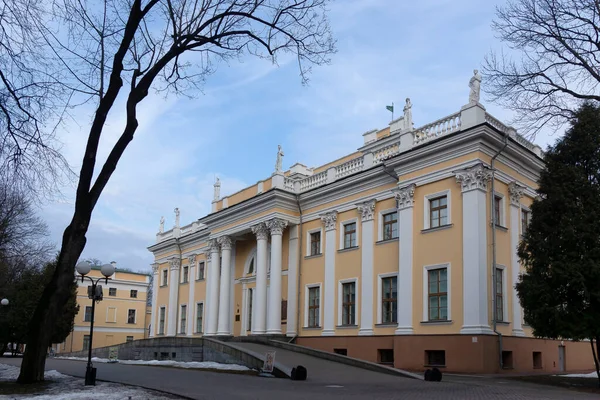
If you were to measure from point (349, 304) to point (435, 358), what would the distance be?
20.3 ft

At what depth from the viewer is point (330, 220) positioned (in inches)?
1162

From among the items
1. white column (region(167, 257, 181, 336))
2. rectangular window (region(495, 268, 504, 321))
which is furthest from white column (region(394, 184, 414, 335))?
white column (region(167, 257, 181, 336))

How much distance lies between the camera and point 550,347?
24.5m

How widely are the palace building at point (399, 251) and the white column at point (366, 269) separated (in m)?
0.06

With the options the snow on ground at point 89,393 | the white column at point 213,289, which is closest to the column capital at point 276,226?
→ the white column at point 213,289

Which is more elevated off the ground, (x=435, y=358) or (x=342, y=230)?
(x=342, y=230)

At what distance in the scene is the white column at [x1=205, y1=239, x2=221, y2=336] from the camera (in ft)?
117

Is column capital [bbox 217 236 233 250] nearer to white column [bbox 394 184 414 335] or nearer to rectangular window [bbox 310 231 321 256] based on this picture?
rectangular window [bbox 310 231 321 256]

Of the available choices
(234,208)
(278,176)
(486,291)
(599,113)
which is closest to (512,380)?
(486,291)

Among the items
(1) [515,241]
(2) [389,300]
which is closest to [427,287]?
(2) [389,300]

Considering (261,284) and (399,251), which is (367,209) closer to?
(399,251)

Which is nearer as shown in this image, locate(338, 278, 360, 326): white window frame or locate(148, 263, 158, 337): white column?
locate(338, 278, 360, 326): white window frame

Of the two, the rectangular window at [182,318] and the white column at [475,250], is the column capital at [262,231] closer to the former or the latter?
the white column at [475,250]

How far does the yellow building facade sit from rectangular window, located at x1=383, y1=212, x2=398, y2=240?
4961 centimetres
